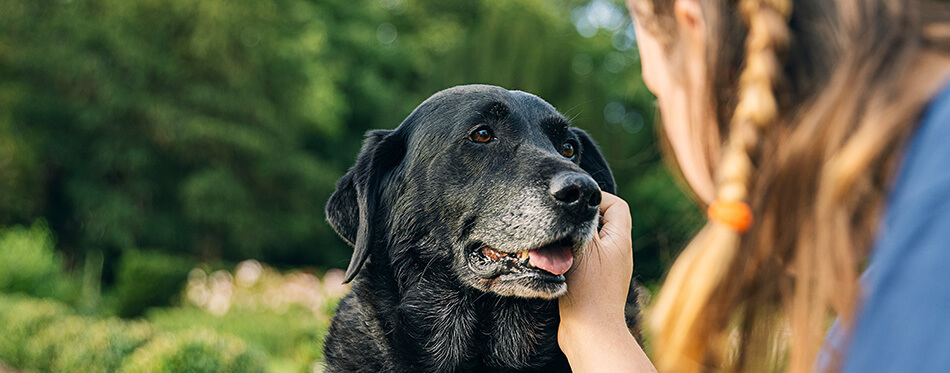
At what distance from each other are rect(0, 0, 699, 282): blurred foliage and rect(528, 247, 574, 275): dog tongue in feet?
50.6

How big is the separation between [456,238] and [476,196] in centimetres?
18

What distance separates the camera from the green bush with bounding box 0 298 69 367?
25.8ft

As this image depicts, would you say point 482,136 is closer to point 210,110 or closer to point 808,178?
point 808,178

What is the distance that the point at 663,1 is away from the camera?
161 centimetres

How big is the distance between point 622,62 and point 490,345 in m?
21.7

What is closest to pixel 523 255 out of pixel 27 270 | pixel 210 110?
pixel 27 270

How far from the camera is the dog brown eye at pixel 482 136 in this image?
282 cm

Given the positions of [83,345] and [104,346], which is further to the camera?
[83,345]

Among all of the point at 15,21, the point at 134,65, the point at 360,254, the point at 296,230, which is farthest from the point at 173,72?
the point at 360,254

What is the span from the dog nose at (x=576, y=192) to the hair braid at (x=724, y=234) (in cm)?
93

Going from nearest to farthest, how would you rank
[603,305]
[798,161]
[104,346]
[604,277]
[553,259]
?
[798,161] < [603,305] < [604,277] < [553,259] < [104,346]

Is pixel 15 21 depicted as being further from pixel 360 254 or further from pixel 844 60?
pixel 844 60

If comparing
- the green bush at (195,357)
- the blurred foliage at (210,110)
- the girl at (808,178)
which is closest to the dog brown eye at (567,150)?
the girl at (808,178)

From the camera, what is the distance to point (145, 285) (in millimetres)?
12312
